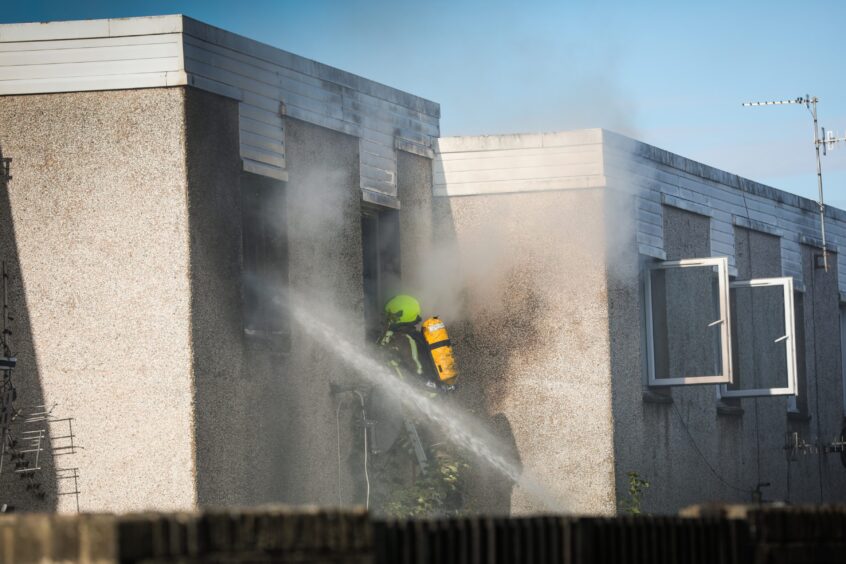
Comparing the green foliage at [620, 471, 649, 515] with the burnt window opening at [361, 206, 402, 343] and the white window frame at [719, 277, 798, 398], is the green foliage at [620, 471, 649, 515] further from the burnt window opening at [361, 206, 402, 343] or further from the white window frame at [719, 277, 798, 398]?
the white window frame at [719, 277, 798, 398]

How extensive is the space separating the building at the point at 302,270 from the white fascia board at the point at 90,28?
0.06ft

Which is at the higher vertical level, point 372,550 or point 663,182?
point 663,182

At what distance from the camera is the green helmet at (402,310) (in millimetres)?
14227

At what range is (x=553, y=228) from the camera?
1529 cm

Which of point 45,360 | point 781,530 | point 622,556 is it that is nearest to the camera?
point 622,556

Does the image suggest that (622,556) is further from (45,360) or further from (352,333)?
(352,333)

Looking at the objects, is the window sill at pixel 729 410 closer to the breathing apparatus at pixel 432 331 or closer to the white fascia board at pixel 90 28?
the breathing apparatus at pixel 432 331

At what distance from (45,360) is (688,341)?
850cm

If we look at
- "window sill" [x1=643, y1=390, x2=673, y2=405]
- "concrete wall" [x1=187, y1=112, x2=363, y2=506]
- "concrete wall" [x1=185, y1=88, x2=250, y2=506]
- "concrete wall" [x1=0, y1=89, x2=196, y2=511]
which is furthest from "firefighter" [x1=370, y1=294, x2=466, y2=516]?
"concrete wall" [x1=0, y1=89, x2=196, y2=511]

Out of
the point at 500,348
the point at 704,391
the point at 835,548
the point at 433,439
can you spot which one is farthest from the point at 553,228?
the point at 835,548

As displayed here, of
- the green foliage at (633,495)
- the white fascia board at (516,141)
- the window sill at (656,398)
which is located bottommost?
the green foliage at (633,495)

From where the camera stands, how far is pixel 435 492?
1401cm

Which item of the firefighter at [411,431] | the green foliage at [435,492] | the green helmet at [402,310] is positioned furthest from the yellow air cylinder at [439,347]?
the green foliage at [435,492]

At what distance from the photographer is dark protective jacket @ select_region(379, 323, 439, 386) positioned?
46.0 feet
